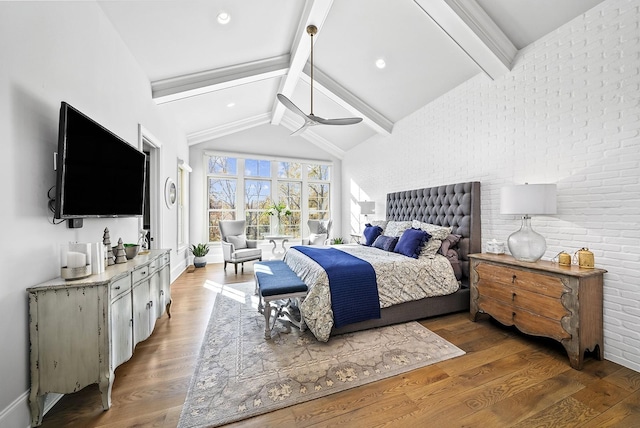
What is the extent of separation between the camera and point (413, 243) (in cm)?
323

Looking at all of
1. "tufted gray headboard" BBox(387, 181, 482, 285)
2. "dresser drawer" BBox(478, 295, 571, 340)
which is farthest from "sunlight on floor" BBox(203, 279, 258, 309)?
"tufted gray headboard" BBox(387, 181, 482, 285)

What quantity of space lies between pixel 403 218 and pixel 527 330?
249 centimetres

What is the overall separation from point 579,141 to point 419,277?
1.95 meters

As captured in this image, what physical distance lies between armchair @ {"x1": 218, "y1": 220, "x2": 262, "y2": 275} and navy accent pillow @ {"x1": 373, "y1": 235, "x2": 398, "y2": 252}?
100 inches

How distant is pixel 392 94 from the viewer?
4305 millimetres

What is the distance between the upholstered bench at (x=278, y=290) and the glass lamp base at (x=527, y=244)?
212 cm

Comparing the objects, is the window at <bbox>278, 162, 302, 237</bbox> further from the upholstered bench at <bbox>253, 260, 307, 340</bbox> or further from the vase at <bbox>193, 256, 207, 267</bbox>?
the upholstered bench at <bbox>253, 260, 307, 340</bbox>

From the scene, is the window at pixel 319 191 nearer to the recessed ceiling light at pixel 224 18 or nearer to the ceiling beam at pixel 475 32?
the recessed ceiling light at pixel 224 18

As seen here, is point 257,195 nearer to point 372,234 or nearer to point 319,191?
point 319,191

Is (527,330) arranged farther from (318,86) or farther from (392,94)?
(318,86)

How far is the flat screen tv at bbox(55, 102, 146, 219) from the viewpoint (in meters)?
1.63

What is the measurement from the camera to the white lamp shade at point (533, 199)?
7.46 feet

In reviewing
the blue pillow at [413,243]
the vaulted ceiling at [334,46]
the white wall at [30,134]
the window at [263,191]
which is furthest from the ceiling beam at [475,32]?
the window at [263,191]

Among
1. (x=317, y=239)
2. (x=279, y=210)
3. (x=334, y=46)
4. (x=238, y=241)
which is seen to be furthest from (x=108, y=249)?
(x=279, y=210)
